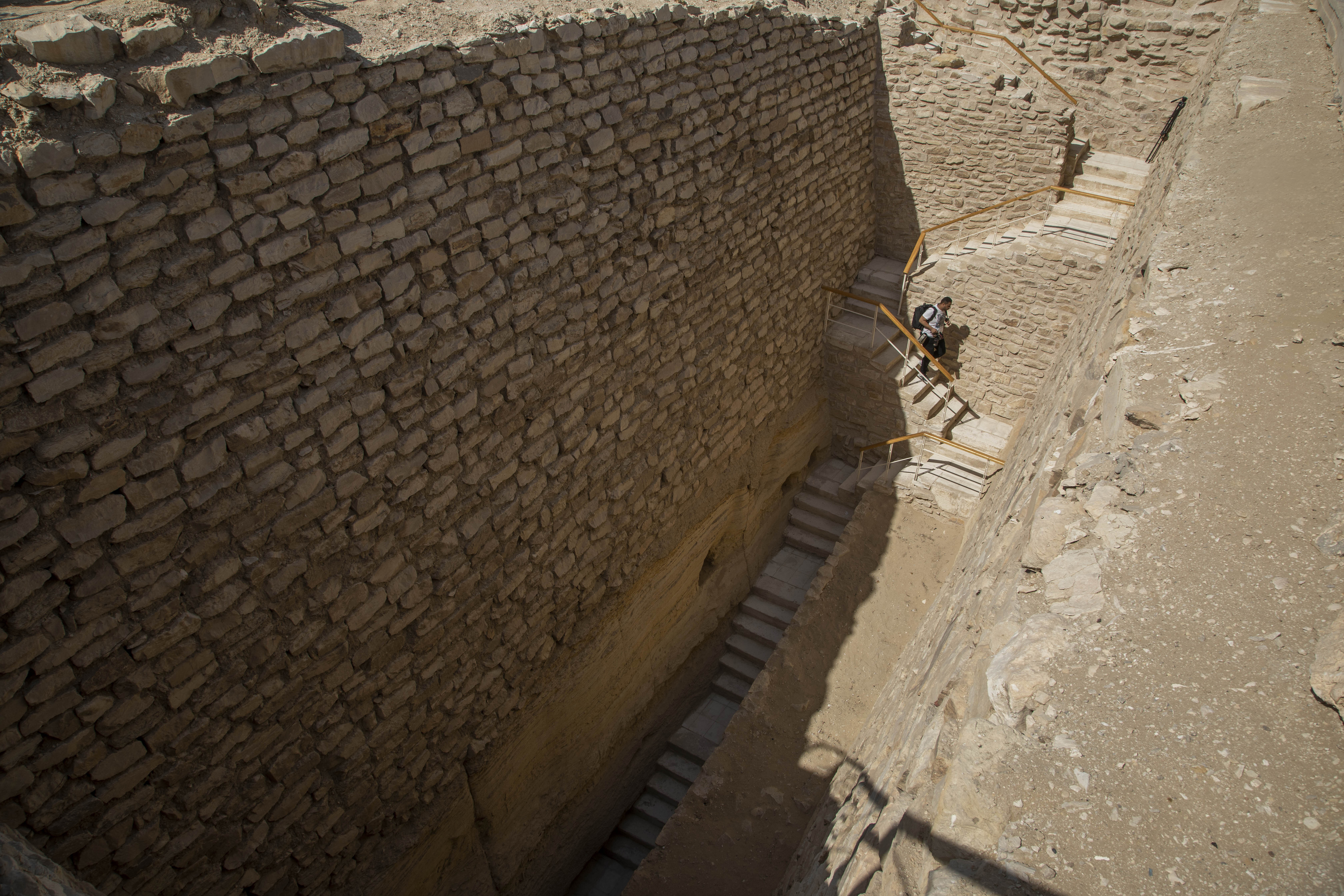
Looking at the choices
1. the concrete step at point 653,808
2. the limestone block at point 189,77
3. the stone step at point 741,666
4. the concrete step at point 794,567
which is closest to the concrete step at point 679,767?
the concrete step at point 653,808

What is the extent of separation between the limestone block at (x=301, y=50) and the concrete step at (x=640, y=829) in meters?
6.86

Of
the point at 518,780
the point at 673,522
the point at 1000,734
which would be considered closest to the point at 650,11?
the point at 673,522

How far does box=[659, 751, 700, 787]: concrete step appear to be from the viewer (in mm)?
7836

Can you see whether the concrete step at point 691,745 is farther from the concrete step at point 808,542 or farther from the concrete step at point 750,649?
the concrete step at point 808,542

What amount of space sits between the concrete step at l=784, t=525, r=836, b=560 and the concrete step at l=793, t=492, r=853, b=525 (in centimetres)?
26

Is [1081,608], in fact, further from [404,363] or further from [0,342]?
[0,342]

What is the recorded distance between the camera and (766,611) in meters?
8.86

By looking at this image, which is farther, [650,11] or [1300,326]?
[650,11]

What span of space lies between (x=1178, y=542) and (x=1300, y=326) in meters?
1.69

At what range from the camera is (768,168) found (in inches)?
284

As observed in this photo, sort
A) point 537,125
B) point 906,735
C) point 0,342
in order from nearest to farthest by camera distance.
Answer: point 0,342 → point 906,735 → point 537,125

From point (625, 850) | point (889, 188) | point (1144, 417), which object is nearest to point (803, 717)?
point (625, 850)

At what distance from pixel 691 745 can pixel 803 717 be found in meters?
1.26

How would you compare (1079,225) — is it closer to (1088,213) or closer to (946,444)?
(1088,213)
